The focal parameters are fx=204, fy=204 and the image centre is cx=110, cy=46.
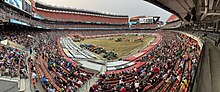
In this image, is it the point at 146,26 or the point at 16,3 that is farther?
the point at 146,26

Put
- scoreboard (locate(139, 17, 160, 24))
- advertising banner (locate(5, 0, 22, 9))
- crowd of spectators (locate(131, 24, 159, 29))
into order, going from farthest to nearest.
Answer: scoreboard (locate(139, 17, 160, 24))
crowd of spectators (locate(131, 24, 159, 29))
advertising banner (locate(5, 0, 22, 9))

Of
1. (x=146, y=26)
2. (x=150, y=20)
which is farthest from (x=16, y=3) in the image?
(x=150, y=20)

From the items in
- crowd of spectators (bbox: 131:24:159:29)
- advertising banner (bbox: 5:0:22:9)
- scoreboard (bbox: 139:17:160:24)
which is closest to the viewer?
advertising banner (bbox: 5:0:22:9)

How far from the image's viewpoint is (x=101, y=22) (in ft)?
262

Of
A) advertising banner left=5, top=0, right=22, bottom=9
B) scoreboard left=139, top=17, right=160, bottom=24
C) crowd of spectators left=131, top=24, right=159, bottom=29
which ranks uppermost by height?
scoreboard left=139, top=17, right=160, bottom=24

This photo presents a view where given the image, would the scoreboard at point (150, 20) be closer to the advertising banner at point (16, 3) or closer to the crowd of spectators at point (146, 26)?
the crowd of spectators at point (146, 26)

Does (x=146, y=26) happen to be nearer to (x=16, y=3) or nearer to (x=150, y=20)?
(x=150, y=20)

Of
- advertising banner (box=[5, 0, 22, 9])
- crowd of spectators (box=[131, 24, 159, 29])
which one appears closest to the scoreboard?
crowd of spectators (box=[131, 24, 159, 29])

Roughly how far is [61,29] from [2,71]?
4746cm

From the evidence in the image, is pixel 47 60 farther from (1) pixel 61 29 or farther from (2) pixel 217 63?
(1) pixel 61 29

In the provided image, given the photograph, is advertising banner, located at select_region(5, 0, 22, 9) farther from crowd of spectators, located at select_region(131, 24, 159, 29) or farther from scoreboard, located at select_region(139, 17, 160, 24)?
scoreboard, located at select_region(139, 17, 160, 24)

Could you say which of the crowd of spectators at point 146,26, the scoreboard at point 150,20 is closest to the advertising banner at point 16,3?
the crowd of spectators at point 146,26

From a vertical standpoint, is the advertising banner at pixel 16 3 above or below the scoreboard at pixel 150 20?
below

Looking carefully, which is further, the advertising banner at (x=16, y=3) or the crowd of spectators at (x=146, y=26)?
the crowd of spectators at (x=146, y=26)
